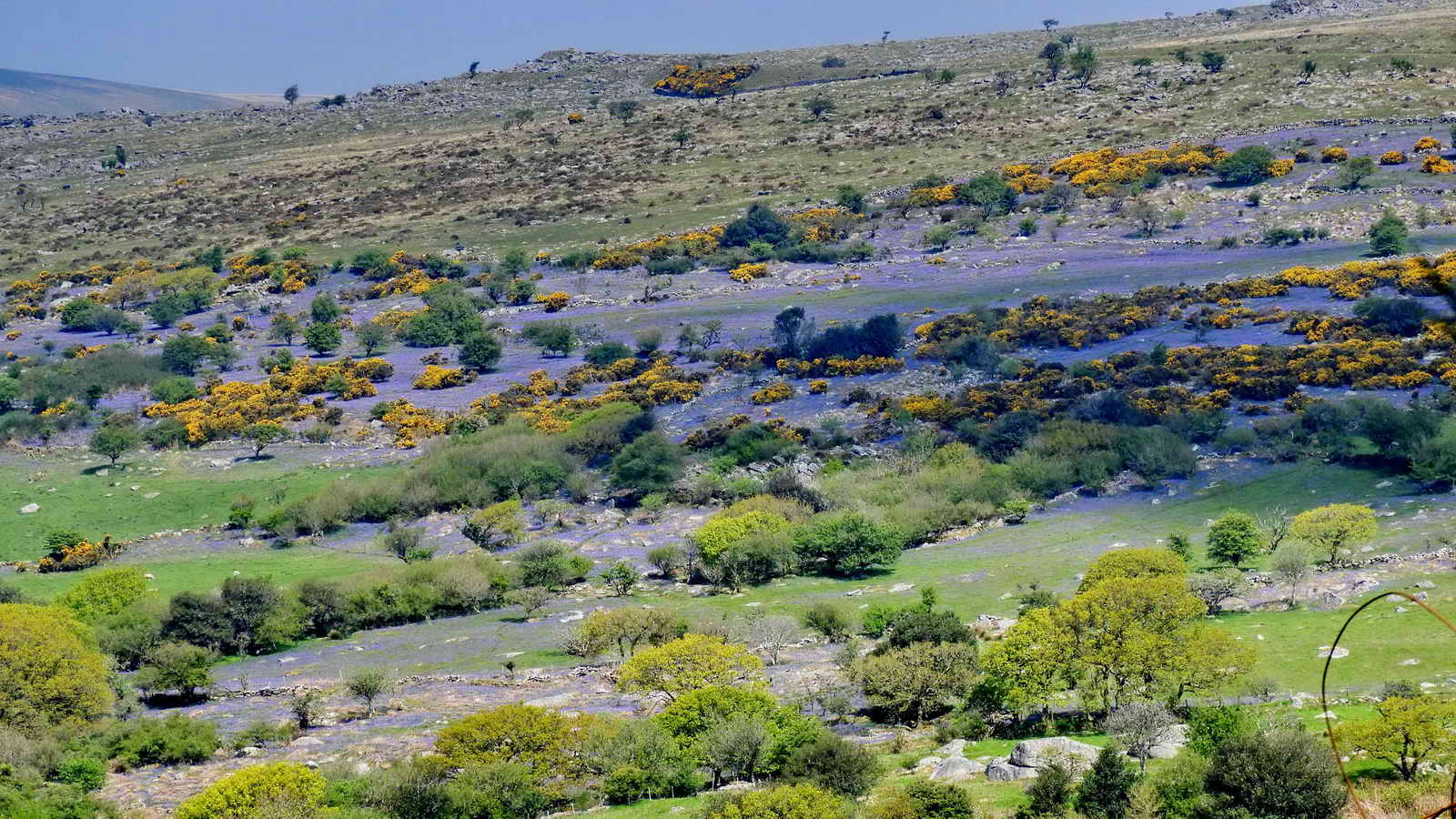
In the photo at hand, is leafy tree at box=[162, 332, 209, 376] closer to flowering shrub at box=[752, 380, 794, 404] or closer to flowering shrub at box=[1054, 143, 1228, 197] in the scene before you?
flowering shrub at box=[752, 380, 794, 404]

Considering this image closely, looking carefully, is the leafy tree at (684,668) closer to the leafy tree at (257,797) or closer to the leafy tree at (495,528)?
the leafy tree at (257,797)

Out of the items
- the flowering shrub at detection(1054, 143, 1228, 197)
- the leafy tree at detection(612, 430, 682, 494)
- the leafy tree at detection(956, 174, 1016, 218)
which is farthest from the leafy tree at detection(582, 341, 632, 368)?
the flowering shrub at detection(1054, 143, 1228, 197)

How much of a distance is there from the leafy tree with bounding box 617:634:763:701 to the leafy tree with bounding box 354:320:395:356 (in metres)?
85.3

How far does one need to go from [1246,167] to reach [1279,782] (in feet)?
377

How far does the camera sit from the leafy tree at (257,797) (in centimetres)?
3672

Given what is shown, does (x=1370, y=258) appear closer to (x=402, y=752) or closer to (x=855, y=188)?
(x=855, y=188)

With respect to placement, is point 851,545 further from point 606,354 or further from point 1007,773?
point 606,354

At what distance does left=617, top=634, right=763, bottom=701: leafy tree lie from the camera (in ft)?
158

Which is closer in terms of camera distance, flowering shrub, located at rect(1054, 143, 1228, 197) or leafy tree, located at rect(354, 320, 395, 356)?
leafy tree, located at rect(354, 320, 395, 356)

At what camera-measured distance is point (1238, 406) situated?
88.4 m

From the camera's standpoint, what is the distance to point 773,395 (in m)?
104

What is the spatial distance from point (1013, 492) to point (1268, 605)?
26098mm

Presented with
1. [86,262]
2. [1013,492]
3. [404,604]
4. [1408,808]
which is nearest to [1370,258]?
[1013,492]

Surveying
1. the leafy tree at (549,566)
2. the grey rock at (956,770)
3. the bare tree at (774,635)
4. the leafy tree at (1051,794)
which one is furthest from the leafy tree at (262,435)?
the leafy tree at (1051,794)
